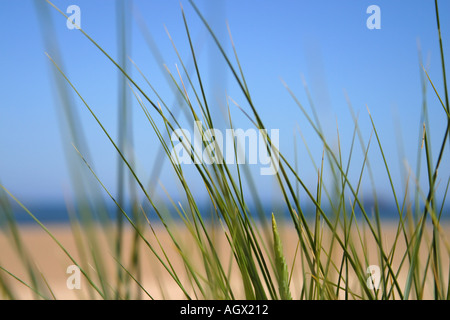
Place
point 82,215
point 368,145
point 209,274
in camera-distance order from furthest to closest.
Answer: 1. point 368,145
2. point 209,274
3. point 82,215

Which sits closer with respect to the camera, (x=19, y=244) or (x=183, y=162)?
(x=19, y=244)

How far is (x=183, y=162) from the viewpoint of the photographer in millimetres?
573

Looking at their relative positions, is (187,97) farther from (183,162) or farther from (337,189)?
(337,189)

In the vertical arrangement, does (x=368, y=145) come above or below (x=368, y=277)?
above

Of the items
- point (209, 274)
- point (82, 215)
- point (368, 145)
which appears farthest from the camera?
point (368, 145)

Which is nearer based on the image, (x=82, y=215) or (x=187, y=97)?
(x=82, y=215)

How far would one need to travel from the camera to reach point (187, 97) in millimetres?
558
